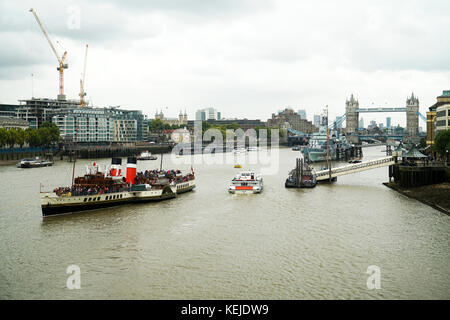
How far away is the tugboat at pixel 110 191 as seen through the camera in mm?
25688

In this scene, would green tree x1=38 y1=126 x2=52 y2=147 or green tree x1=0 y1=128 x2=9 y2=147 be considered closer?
green tree x1=0 y1=128 x2=9 y2=147

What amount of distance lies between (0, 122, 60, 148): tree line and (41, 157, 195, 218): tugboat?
151 ft

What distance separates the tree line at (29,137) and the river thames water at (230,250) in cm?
4532

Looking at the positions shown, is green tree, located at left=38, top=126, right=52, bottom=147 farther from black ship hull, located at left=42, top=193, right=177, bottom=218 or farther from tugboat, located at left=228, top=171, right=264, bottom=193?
black ship hull, located at left=42, top=193, right=177, bottom=218

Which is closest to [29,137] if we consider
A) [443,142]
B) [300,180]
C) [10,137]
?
[10,137]

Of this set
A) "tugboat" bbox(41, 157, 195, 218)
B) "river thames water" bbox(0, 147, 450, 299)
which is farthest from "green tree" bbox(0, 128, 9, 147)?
"tugboat" bbox(41, 157, 195, 218)

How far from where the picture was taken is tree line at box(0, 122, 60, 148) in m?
71.4

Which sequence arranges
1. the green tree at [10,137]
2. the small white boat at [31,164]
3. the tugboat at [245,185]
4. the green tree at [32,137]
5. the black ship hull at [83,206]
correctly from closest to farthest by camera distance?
1. the black ship hull at [83,206]
2. the tugboat at [245,185]
3. the small white boat at [31,164]
4. the green tree at [10,137]
5. the green tree at [32,137]

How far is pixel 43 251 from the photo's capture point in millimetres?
18734

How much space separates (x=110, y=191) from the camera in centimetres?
2842

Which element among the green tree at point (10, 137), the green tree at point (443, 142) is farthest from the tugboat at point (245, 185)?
the green tree at point (10, 137)

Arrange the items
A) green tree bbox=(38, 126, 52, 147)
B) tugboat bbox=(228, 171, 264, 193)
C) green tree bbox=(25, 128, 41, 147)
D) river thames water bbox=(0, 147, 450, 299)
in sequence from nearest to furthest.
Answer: river thames water bbox=(0, 147, 450, 299), tugboat bbox=(228, 171, 264, 193), green tree bbox=(25, 128, 41, 147), green tree bbox=(38, 126, 52, 147)

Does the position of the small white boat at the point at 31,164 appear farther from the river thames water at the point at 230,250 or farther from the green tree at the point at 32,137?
the river thames water at the point at 230,250
